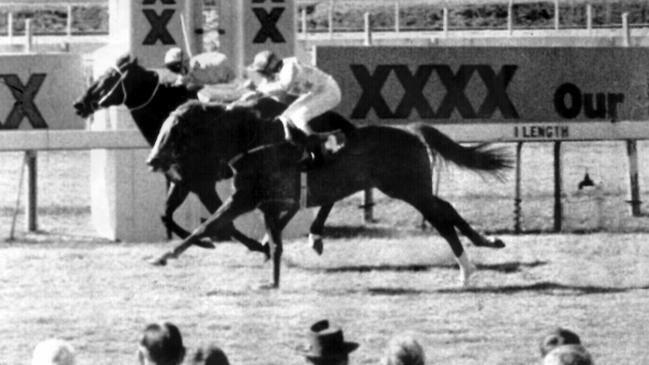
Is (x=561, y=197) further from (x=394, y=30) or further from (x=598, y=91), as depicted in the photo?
(x=394, y=30)

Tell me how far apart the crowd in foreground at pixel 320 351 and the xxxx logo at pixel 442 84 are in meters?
1.52

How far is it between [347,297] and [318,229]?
0.22 meters

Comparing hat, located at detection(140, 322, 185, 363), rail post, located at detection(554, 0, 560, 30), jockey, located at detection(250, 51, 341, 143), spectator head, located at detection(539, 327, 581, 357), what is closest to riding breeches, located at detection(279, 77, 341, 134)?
jockey, located at detection(250, 51, 341, 143)

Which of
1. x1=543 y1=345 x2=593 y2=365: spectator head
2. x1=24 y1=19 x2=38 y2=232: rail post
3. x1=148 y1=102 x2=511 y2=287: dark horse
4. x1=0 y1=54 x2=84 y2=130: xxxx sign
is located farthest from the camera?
x1=24 y1=19 x2=38 y2=232: rail post

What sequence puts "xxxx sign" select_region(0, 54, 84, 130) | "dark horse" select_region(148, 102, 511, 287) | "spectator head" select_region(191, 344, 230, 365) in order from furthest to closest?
"dark horse" select_region(148, 102, 511, 287)
"xxxx sign" select_region(0, 54, 84, 130)
"spectator head" select_region(191, 344, 230, 365)

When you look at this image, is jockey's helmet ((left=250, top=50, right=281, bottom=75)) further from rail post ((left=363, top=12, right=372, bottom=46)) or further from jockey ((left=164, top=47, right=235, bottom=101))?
→ rail post ((left=363, top=12, right=372, bottom=46))

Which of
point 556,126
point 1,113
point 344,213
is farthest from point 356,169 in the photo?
point 1,113

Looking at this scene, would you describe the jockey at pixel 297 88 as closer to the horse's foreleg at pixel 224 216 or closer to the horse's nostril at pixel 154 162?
the horse's foreleg at pixel 224 216

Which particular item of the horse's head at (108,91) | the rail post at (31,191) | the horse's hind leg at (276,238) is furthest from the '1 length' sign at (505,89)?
the rail post at (31,191)

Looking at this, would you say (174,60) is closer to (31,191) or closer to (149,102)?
(149,102)

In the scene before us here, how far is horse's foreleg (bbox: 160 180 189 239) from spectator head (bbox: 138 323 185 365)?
62.1 inches

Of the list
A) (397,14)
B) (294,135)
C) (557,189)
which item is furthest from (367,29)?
(557,189)

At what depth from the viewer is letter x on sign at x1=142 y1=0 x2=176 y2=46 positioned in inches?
225

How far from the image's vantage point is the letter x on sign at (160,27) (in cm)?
571
